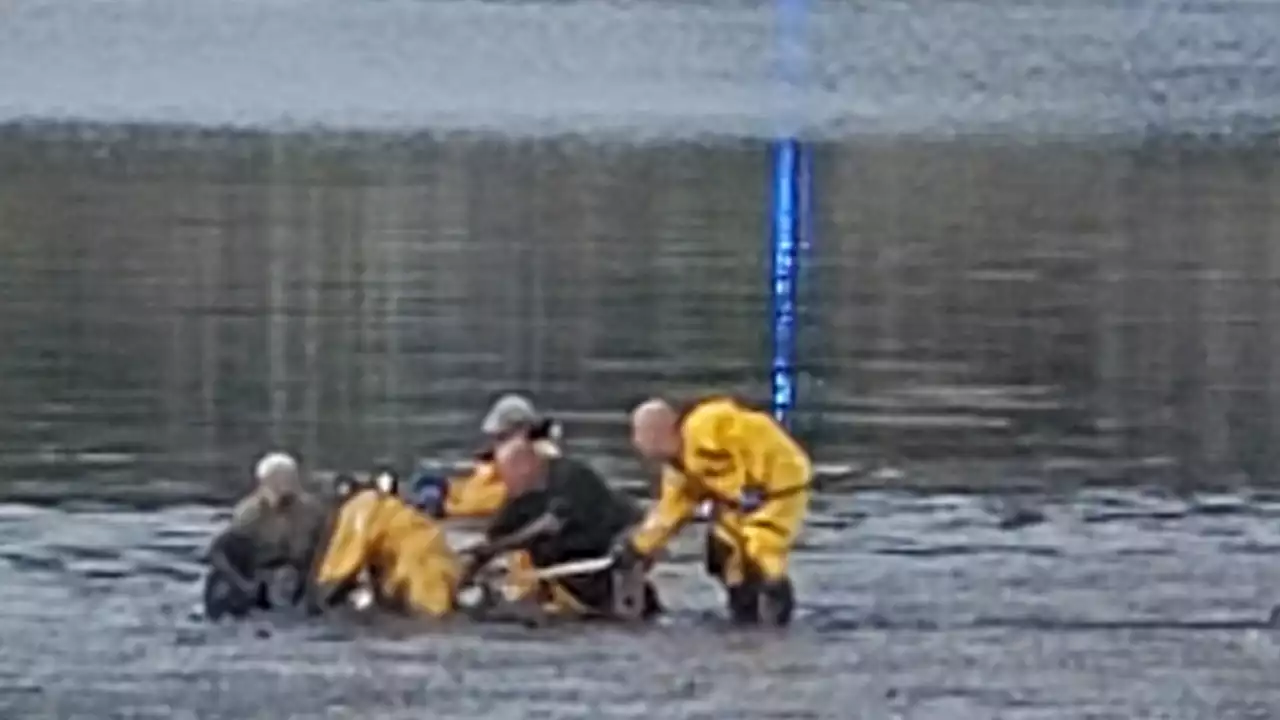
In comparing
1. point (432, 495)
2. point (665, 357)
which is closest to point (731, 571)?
point (432, 495)

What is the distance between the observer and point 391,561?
10109 mm

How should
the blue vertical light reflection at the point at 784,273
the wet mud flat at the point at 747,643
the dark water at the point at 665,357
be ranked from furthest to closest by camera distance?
the blue vertical light reflection at the point at 784,273 < the dark water at the point at 665,357 < the wet mud flat at the point at 747,643

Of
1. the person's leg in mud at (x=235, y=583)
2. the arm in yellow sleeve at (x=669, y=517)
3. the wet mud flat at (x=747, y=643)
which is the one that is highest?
the arm in yellow sleeve at (x=669, y=517)

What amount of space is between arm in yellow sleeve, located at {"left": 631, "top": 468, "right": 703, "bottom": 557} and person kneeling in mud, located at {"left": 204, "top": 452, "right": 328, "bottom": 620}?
0.73 meters

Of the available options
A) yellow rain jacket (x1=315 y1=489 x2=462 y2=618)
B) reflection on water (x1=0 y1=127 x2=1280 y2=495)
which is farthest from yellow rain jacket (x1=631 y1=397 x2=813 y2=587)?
reflection on water (x1=0 y1=127 x2=1280 y2=495)

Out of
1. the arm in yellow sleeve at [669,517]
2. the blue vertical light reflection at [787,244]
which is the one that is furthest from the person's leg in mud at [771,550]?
the blue vertical light reflection at [787,244]

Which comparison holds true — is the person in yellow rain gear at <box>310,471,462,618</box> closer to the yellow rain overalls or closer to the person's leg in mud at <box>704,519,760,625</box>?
the yellow rain overalls

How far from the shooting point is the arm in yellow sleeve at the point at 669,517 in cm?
1002

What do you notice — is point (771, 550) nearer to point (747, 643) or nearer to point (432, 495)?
point (747, 643)

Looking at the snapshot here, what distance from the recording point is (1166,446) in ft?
43.5

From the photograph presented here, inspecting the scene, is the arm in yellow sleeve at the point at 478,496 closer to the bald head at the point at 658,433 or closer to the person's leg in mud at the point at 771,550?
the bald head at the point at 658,433

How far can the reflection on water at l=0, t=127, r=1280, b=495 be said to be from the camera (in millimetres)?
13289

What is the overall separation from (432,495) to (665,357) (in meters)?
4.64

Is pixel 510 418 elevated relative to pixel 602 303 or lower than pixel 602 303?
elevated
